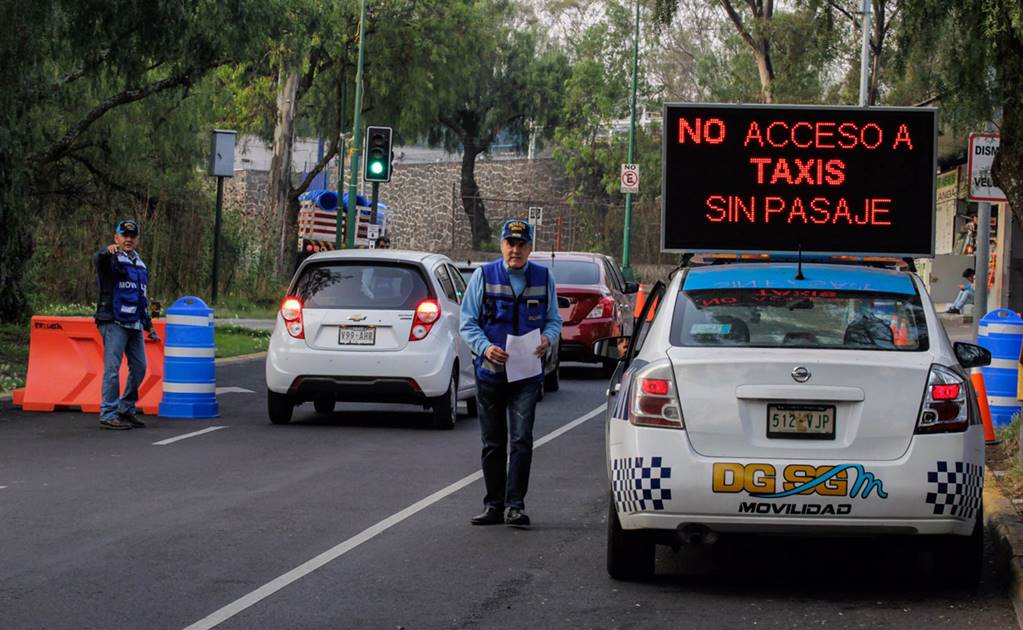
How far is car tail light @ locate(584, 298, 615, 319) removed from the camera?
22.4 m

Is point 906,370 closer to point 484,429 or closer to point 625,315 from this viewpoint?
point 484,429

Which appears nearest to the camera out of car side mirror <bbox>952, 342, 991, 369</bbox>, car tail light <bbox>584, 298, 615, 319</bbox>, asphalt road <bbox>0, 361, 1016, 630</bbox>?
asphalt road <bbox>0, 361, 1016, 630</bbox>

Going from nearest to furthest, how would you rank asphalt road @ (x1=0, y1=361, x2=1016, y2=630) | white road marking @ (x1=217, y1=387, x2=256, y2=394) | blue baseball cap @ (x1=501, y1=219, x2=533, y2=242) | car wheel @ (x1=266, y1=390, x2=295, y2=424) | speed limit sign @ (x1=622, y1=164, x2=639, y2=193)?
asphalt road @ (x1=0, y1=361, x2=1016, y2=630) → blue baseball cap @ (x1=501, y1=219, x2=533, y2=242) → car wheel @ (x1=266, y1=390, x2=295, y2=424) → white road marking @ (x1=217, y1=387, x2=256, y2=394) → speed limit sign @ (x1=622, y1=164, x2=639, y2=193)

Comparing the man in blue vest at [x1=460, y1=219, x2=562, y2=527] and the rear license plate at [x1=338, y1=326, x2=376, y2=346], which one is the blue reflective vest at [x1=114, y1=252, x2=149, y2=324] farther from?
the man in blue vest at [x1=460, y1=219, x2=562, y2=527]

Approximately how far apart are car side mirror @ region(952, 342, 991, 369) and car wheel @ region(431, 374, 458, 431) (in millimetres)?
6946

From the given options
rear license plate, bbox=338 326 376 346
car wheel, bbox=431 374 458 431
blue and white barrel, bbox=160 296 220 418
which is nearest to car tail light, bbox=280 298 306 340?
rear license plate, bbox=338 326 376 346

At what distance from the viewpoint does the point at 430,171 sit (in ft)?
223

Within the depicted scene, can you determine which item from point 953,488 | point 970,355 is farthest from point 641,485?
point 970,355

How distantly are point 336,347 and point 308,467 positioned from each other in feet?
9.28

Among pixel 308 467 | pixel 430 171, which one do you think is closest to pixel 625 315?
pixel 308 467

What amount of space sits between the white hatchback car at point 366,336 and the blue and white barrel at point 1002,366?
4955 mm

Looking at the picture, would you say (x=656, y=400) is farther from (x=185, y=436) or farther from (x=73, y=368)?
(x=73, y=368)

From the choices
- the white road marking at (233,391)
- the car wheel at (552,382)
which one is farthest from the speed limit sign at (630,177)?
the white road marking at (233,391)

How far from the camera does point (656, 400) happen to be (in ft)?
25.6
